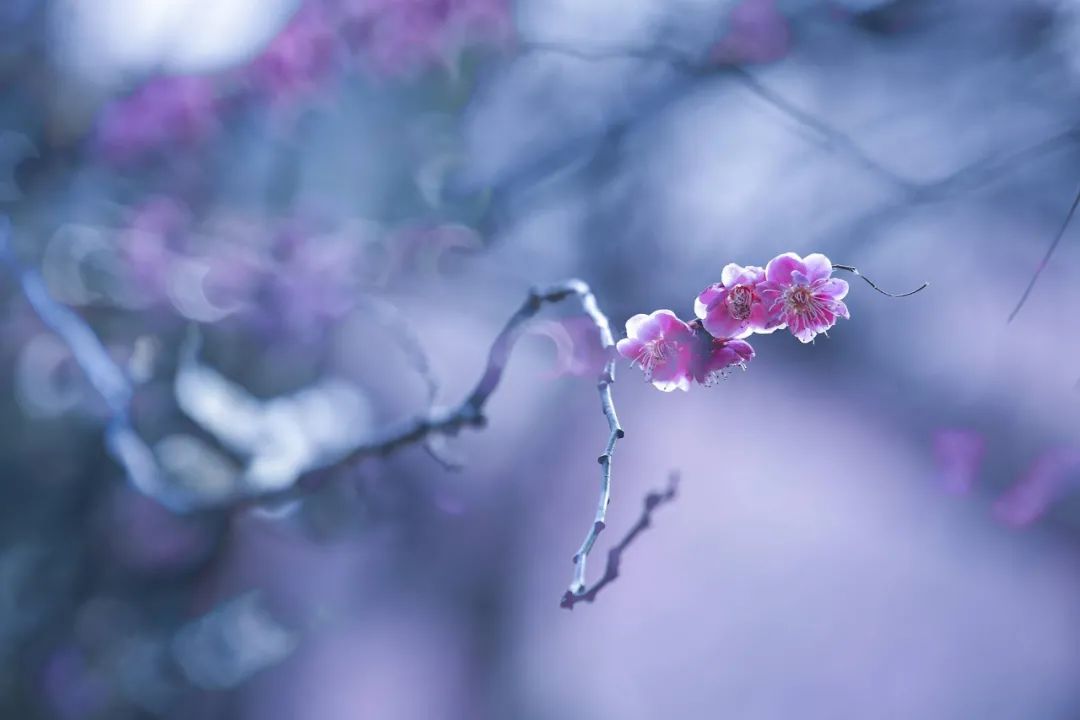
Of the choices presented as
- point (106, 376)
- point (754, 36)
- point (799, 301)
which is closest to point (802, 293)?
point (799, 301)

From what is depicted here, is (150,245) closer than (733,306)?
No

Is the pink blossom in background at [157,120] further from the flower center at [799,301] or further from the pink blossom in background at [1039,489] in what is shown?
the pink blossom in background at [1039,489]

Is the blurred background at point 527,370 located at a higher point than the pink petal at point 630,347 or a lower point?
lower

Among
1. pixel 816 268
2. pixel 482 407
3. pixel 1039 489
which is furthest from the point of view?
pixel 1039 489

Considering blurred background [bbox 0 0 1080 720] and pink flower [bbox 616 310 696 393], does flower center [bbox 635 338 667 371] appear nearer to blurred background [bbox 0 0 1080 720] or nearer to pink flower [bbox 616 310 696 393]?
pink flower [bbox 616 310 696 393]

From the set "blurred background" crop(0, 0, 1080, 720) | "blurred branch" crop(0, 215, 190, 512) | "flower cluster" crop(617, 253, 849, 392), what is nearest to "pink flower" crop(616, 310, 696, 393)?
"flower cluster" crop(617, 253, 849, 392)

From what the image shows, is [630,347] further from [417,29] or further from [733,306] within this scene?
[417,29]

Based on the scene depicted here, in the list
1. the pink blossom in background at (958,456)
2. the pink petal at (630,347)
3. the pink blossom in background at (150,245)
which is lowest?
the pink blossom in background at (958,456)

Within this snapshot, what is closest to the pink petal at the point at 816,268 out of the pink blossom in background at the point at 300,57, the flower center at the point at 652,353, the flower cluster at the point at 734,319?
the flower cluster at the point at 734,319
